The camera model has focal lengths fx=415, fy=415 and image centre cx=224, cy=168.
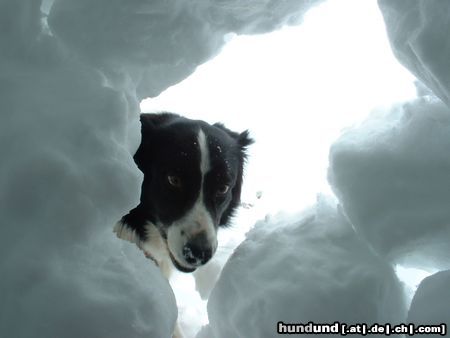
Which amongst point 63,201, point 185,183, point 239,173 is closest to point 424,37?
point 63,201

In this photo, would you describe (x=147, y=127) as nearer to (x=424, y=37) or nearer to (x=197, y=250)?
(x=197, y=250)

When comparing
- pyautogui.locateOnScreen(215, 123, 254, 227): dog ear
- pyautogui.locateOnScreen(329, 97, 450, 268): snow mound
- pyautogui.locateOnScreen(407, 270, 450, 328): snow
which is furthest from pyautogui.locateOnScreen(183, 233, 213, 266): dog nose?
pyautogui.locateOnScreen(215, 123, 254, 227): dog ear

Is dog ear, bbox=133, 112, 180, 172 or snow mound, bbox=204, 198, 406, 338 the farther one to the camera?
dog ear, bbox=133, 112, 180, 172

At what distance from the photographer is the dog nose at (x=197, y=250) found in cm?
223

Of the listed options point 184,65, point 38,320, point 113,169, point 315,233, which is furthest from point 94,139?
point 315,233

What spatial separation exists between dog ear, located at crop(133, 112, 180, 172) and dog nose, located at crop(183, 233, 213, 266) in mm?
788

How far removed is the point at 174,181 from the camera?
102 inches

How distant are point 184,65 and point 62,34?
686mm

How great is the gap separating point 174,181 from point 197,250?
54 cm

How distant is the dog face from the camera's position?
7.59ft

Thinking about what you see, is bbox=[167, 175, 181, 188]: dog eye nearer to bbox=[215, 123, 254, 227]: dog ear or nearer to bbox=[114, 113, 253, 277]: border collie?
bbox=[114, 113, 253, 277]: border collie

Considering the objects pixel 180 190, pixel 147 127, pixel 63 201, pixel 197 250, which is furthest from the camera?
pixel 147 127

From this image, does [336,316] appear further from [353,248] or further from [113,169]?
[113,169]

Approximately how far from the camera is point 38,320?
109 centimetres
